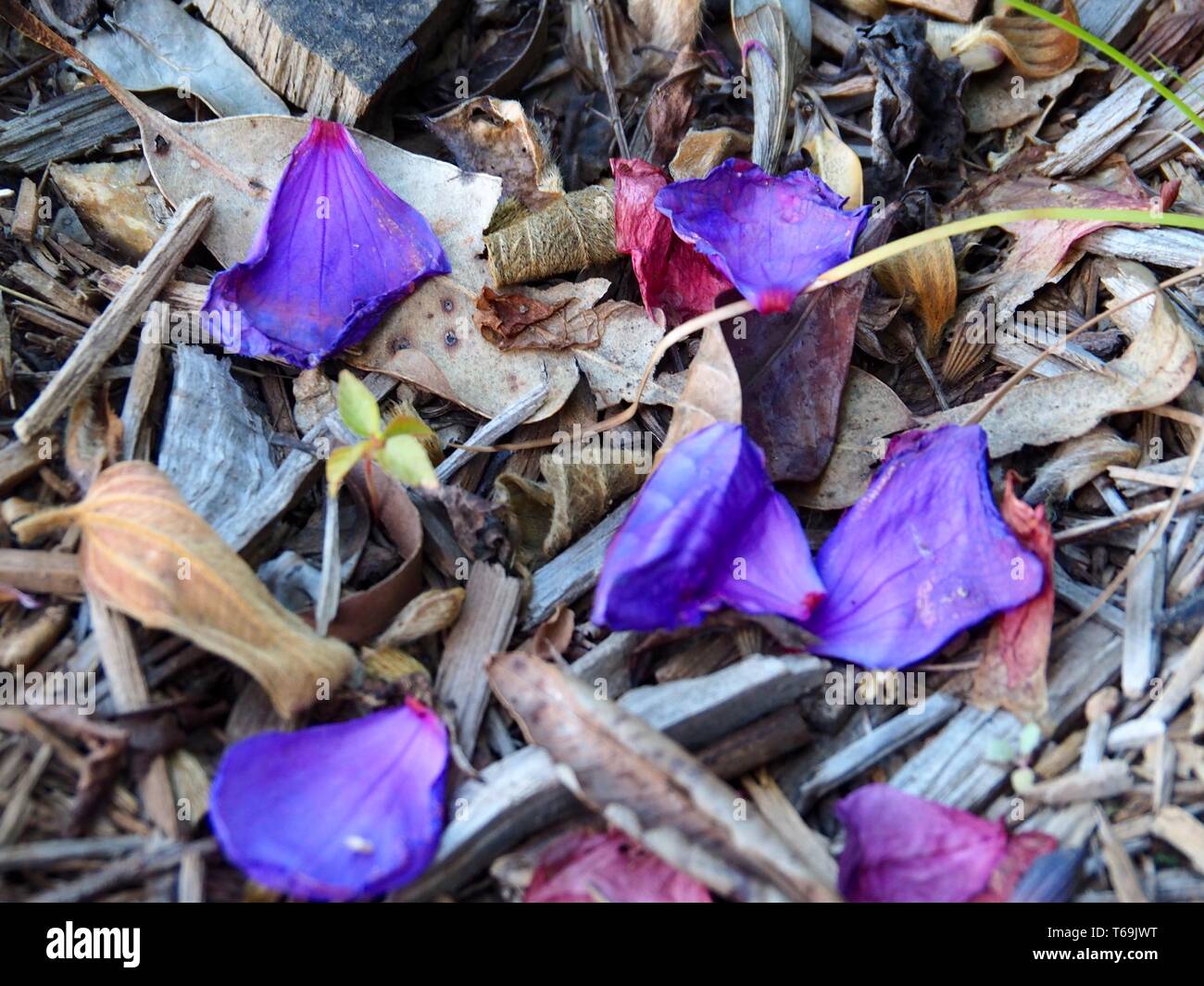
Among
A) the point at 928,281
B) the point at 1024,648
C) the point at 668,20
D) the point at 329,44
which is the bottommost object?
the point at 1024,648

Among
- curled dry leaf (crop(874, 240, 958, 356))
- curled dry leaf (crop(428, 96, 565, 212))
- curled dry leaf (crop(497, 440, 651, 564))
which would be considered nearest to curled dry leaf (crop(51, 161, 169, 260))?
curled dry leaf (crop(428, 96, 565, 212))

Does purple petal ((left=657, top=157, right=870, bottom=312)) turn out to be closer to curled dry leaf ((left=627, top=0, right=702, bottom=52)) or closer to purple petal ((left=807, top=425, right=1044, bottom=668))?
purple petal ((left=807, top=425, right=1044, bottom=668))

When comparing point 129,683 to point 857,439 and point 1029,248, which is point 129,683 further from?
point 1029,248

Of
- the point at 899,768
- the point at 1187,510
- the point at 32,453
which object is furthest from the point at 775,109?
the point at 32,453

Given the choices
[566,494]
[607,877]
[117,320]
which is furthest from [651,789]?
[117,320]

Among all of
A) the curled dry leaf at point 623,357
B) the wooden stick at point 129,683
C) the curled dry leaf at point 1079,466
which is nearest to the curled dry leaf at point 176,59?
the curled dry leaf at point 623,357

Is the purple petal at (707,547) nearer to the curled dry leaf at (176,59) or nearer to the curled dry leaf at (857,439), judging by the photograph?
the curled dry leaf at (857,439)
